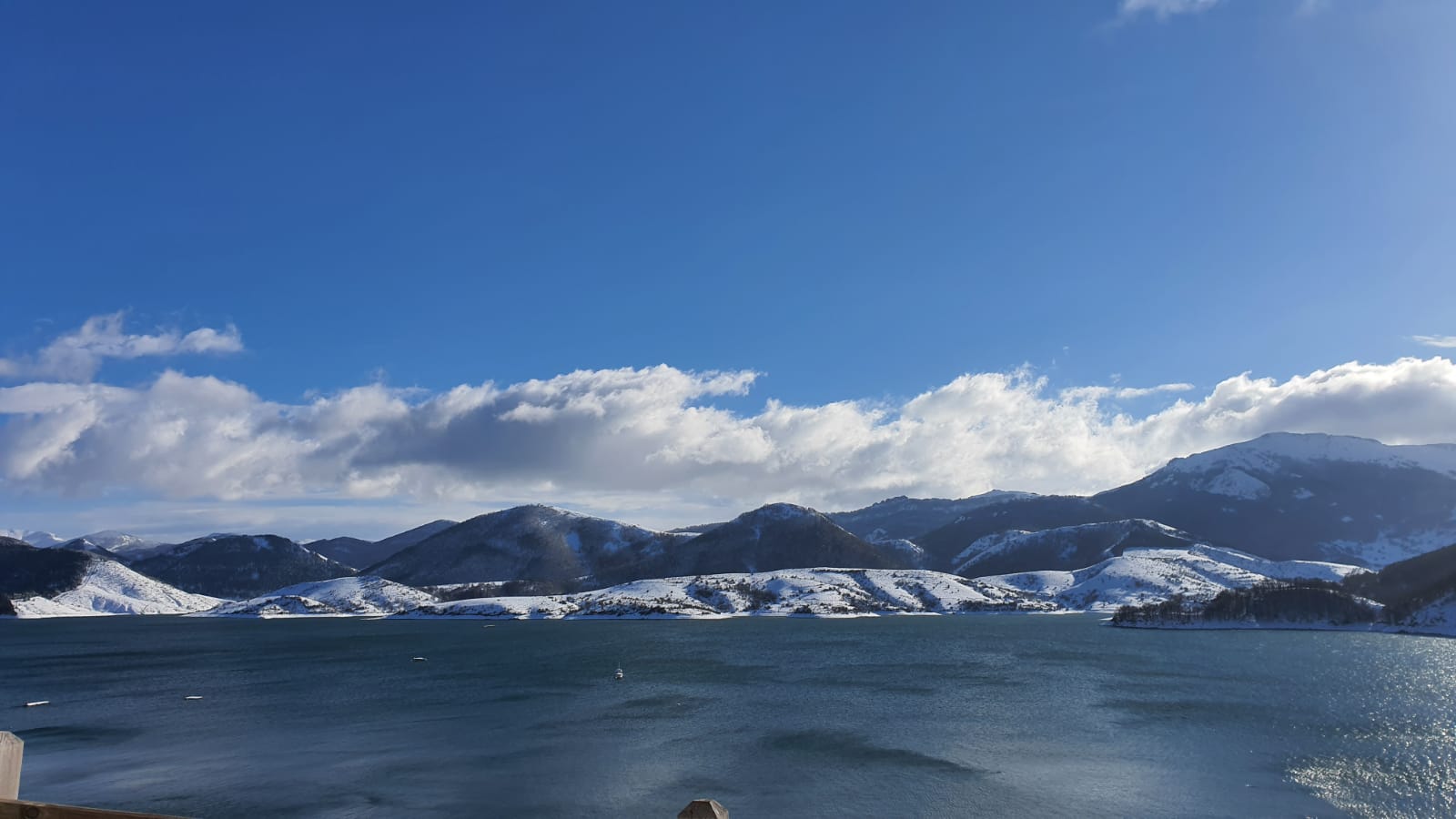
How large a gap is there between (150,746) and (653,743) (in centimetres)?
4751

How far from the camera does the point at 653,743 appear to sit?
7975 centimetres

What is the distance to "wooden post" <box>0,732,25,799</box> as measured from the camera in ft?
27.4

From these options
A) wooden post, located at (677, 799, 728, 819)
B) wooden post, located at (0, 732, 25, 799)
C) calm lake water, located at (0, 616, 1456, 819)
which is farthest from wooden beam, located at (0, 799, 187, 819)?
calm lake water, located at (0, 616, 1456, 819)

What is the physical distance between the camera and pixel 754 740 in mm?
80938

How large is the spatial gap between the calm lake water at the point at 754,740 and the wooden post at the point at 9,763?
52333 mm

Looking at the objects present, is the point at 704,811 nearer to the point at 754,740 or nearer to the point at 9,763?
the point at 9,763

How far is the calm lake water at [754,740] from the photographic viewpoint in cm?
5953

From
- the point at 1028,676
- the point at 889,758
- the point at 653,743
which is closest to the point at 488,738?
the point at 653,743

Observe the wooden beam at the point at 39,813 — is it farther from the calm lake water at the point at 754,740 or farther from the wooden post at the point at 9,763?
the calm lake water at the point at 754,740

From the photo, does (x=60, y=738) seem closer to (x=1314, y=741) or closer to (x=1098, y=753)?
(x=1098, y=753)

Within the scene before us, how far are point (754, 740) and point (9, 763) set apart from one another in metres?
78.2

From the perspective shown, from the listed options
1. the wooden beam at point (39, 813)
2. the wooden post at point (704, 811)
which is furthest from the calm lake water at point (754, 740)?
the wooden beam at point (39, 813)

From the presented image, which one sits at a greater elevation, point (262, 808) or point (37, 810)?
point (37, 810)

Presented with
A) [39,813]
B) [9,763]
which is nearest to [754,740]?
[9,763]
